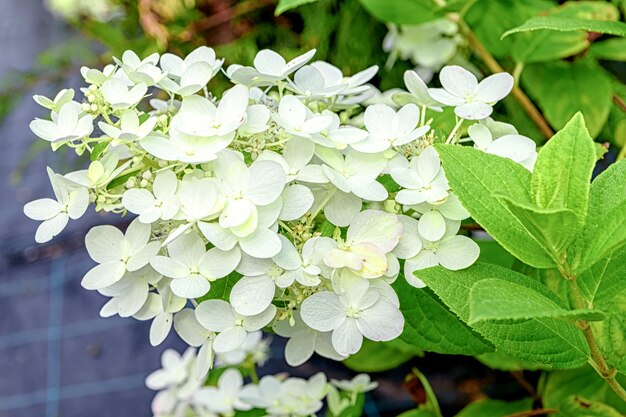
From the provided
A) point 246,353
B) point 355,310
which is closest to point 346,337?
point 355,310

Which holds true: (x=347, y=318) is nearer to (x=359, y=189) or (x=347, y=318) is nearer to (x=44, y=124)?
(x=359, y=189)

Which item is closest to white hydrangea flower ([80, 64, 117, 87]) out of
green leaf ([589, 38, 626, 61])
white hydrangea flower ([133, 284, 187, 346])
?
white hydrangea flower ([133, 284, 187, 346])

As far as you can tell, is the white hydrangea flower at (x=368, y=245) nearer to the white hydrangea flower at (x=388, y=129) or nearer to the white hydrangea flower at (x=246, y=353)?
the white hydrangea flower at (x=388, y=129)

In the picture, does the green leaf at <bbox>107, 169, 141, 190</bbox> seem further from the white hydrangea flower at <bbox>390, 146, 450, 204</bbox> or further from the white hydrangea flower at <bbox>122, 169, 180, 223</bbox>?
the white hydrangea flower at <bbox>390, 146, 450, 204</bbox>

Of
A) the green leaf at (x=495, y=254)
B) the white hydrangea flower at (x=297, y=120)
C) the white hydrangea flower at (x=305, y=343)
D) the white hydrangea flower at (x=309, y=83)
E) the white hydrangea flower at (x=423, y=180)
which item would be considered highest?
the white hydrangea flower at (x=297, y=120)

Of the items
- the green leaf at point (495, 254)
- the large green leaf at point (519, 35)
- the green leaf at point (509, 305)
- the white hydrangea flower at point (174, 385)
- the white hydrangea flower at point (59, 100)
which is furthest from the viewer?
the white hydrangea flower at point (174, 385)

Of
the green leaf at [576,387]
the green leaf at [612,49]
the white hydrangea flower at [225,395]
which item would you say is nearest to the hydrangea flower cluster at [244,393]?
the white hydrangea flower at [225,395]

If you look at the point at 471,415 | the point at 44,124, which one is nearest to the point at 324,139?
the point at 44,124

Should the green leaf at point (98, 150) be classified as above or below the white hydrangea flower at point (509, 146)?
below
